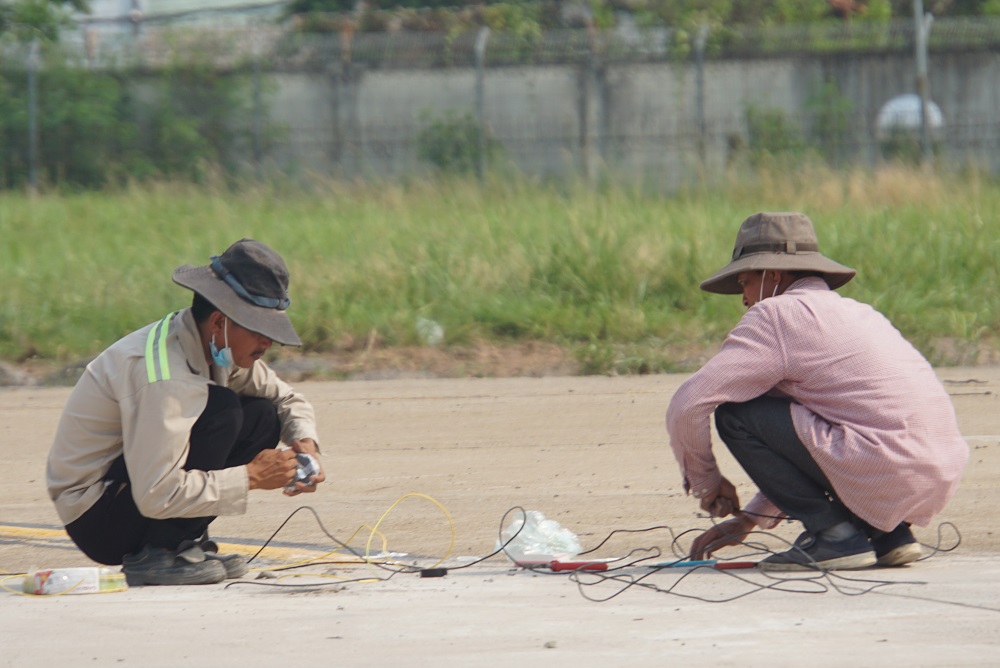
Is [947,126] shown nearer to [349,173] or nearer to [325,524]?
[349,173]

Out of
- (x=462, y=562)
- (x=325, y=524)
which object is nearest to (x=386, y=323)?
(x=325, y=524)

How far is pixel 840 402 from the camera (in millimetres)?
4809

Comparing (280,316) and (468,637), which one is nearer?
(468,637)

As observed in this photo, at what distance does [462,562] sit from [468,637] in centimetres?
127

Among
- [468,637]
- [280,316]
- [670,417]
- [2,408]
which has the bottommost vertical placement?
[2,408]

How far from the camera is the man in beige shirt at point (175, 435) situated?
186 inches

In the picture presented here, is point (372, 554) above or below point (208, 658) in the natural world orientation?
below

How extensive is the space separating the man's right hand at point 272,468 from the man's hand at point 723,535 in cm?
150

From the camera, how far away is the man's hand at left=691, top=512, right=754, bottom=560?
5191mm

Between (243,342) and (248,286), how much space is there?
0.65 feet

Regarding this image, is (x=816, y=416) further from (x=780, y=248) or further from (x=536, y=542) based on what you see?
(x=536, y=542)

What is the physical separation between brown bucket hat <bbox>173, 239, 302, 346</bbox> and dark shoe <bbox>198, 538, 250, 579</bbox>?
91 centimetres

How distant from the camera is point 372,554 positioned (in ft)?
19.4

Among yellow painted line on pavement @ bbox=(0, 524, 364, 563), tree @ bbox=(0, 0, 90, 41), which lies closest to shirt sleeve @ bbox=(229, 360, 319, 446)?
yellow painted line on pavement @ bbox=(0, 524, 364, 563)
